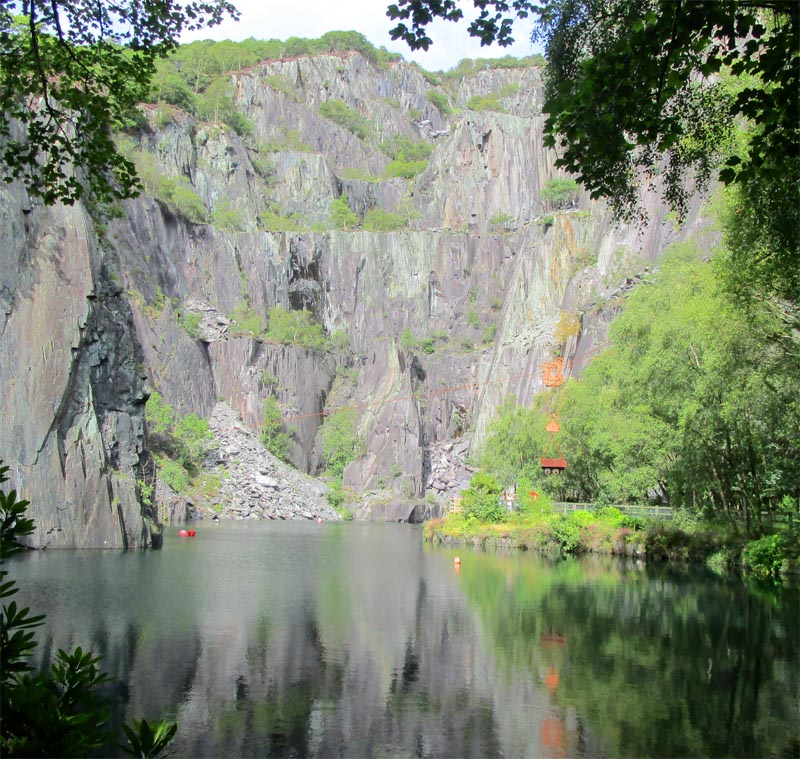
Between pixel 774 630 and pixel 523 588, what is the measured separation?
31.8 ft

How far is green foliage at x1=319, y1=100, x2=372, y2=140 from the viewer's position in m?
141

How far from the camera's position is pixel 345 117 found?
142m

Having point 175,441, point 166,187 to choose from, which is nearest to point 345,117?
point 166,187

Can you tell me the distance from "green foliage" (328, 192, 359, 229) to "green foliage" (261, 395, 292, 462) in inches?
1257

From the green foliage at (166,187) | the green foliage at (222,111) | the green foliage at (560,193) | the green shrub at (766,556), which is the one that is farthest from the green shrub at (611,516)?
the green foliage at (222,111)

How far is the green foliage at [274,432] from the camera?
3745 inches

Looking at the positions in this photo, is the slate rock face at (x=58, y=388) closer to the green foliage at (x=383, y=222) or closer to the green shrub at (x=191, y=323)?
the green shrub at (x=191, y=323)

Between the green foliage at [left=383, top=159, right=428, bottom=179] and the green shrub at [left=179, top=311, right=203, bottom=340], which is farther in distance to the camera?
the green foliage at [left=383, top=159, right=428, bottom=179]

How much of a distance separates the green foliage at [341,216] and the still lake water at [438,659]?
92484mm

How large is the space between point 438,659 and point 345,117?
134657mm

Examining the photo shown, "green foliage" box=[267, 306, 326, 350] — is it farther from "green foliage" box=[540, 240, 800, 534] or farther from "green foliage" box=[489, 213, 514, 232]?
"green foliage" box=[540, 240, 800, 534]

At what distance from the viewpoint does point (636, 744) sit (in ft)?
36.9

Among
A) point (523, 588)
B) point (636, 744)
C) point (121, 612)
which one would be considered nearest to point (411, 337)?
point (523, 588)

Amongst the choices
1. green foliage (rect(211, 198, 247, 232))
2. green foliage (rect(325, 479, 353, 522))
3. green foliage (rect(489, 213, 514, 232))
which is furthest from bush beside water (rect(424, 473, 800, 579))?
green foliage (rect(211, 198, 247, 232))
